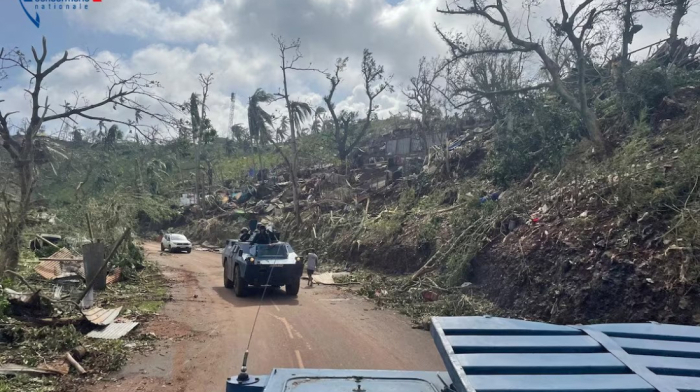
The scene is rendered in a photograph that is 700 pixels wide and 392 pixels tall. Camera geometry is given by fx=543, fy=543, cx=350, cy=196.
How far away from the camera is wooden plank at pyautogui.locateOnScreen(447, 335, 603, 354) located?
272 centimetres

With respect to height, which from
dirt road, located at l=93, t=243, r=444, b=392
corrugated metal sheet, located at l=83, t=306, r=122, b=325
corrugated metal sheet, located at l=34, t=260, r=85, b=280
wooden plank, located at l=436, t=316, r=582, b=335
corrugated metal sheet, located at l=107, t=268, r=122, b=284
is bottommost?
dirt road, located at l=93, t=243, r=444, b=392

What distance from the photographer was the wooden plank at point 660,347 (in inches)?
113

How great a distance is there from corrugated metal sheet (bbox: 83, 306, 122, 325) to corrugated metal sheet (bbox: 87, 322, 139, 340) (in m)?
0.16

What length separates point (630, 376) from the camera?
249 cm

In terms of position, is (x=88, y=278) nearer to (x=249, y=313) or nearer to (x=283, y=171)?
(x=249, y=313)

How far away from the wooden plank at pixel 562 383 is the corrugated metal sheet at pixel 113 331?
882cm

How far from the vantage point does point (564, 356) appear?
270 cm

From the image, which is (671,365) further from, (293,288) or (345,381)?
(293,288)

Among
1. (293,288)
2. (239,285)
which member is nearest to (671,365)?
(293,288)

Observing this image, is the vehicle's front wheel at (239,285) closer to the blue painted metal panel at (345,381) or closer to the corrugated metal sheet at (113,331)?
the corrugated metal sheet at (113,331)

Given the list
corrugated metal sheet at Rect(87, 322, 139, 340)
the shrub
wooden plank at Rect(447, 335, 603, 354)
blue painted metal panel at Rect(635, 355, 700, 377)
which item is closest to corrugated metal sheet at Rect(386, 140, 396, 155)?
the shrub

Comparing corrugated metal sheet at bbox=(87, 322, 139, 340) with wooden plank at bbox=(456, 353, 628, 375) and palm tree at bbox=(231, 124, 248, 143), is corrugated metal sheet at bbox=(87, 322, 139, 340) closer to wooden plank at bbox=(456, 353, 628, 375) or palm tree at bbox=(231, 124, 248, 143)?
wooden plank at bbox=(456, 353, 628, 375)

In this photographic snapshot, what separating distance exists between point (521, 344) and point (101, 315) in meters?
9.99

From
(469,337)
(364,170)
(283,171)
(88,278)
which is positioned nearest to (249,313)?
(88,278)
